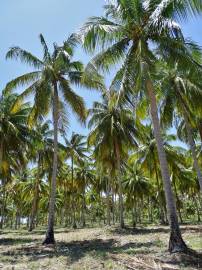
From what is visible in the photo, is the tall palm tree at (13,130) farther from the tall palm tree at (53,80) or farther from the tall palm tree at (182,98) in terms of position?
the tall palm tree at (182,98)

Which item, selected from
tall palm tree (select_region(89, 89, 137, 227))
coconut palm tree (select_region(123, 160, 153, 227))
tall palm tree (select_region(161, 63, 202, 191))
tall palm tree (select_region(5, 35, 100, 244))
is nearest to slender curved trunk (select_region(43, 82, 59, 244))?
tall palm tree (select_region(5, 35, 100, 244))

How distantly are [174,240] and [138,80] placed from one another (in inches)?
257

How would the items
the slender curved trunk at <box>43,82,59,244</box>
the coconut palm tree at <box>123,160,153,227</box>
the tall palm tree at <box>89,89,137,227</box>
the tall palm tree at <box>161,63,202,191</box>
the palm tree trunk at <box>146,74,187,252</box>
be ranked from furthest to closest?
the coconut palm tree at <box>123,160,153,227</box> → the tall palm tree at <box>89,89,137,227</box> → the tall palm tree at <box>161,63,202,191</box> → the slender curved trunk at <box>43,82,59,244</box> → the palm tree trunk at <box>146,74,187,252</box>

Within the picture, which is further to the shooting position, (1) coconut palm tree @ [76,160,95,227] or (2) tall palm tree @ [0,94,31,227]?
(1) coconut palm tree @ [76,160,95,227]

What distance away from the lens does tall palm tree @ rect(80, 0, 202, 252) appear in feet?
43.0

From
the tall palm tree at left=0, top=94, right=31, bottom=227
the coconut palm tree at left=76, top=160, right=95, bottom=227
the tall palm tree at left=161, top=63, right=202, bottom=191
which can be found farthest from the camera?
the coconut palm tree at left=76, top=160, right=95, bottom=227

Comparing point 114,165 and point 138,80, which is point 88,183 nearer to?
point 114,165

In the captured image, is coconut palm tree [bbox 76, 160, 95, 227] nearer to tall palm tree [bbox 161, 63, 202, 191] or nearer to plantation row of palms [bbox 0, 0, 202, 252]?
plantation row of palms [bbox 0, 0, 202, 252]

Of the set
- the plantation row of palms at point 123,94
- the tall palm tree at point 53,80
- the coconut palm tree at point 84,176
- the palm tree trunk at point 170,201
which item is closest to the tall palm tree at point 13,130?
the plantation row of palms at point 123,94

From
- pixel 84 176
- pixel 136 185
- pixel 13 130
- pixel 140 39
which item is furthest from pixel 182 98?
pixel 84 176

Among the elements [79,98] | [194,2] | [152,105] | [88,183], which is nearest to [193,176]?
[88,183]

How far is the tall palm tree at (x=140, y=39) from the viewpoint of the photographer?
43.0ft

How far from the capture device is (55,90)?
63.6 ft

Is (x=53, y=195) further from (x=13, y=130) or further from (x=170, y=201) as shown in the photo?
(x=170, y=201)
